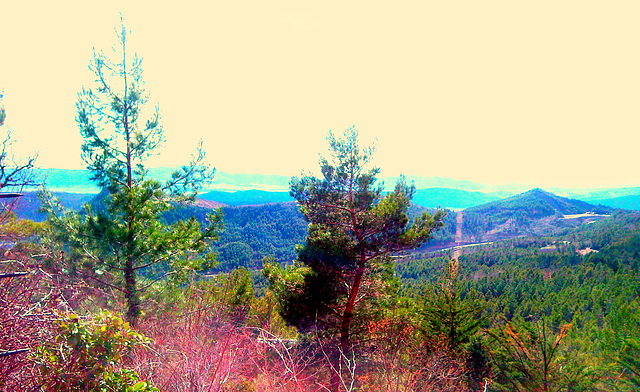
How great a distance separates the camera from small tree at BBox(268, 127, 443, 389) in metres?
8.81

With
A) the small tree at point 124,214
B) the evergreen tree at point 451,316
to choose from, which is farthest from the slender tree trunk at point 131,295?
the evergreen tree at point 451,316

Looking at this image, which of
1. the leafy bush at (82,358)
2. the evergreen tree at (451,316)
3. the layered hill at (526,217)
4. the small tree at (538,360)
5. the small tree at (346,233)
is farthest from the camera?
the layered hill at (526,217)

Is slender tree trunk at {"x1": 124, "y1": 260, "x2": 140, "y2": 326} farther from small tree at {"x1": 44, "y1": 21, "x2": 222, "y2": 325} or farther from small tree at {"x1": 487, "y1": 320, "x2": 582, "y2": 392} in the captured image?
small tree at {"x1": 487, "y1": 320, "x2": 582, "y2": 392}

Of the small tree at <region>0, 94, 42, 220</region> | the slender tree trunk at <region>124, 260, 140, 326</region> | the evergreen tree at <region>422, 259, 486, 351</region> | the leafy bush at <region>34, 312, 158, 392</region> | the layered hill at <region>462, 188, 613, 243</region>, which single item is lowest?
the layered hill at <region>462, 188, 613, 243</region>

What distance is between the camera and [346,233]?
938 cm

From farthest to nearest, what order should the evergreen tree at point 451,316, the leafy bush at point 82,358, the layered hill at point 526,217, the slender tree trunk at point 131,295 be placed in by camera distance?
the layered hill at point 526,217, the evergreen tree at point 451,316, the slender tree trunk at point 131,295, the leafy bush at point 82,358

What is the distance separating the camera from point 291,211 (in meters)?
158

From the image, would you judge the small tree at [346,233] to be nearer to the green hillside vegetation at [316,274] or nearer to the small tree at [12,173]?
the green hillside vegetation at [316,274]

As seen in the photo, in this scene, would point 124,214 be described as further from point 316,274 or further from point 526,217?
point 526,217

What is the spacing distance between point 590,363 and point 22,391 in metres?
9.62

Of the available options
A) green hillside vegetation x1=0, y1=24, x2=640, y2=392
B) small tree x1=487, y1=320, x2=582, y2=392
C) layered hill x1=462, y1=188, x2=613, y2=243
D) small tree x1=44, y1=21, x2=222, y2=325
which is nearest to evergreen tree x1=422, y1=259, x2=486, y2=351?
green hillside vegetation x1=0, y1=24, x2=640, y2=392

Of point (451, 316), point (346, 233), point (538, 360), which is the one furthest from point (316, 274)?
point (538, 360)

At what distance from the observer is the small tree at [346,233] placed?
8.81m

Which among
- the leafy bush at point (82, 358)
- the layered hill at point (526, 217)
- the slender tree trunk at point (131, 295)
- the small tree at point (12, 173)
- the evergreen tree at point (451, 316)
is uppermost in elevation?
the small tree at point (12, 173)
